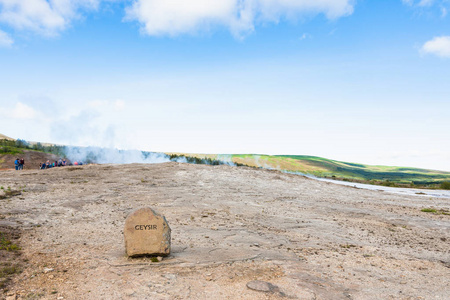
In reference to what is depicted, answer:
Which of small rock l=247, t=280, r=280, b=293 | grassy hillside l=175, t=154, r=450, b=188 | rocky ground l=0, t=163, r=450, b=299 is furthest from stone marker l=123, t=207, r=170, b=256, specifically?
grassy hillside l=175, t=154, r=450, b=188

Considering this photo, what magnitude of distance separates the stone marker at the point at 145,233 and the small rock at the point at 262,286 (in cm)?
310

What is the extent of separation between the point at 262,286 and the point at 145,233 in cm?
396

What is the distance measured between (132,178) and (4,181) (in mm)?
10585

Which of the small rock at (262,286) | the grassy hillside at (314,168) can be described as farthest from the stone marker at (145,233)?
the grassy hillside at (314,168)

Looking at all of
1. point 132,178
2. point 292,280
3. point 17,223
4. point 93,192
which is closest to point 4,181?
point 93,192

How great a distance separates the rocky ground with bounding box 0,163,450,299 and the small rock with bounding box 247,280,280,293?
0.03m

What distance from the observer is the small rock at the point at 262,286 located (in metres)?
8.10

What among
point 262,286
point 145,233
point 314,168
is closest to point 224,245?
point 145,233

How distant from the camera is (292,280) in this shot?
8.93 meters

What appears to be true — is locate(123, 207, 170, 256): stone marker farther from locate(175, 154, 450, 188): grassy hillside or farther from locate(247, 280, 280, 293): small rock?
locate(175, 154, 450, 188): grassy hillside

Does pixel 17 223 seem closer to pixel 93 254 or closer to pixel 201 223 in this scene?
pixel 93 254

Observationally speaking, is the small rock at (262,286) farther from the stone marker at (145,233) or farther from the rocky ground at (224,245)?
the stone marker at (145,233)

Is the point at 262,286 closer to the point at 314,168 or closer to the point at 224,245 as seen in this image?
the point at 224,245

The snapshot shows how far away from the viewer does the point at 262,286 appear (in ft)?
27.3
